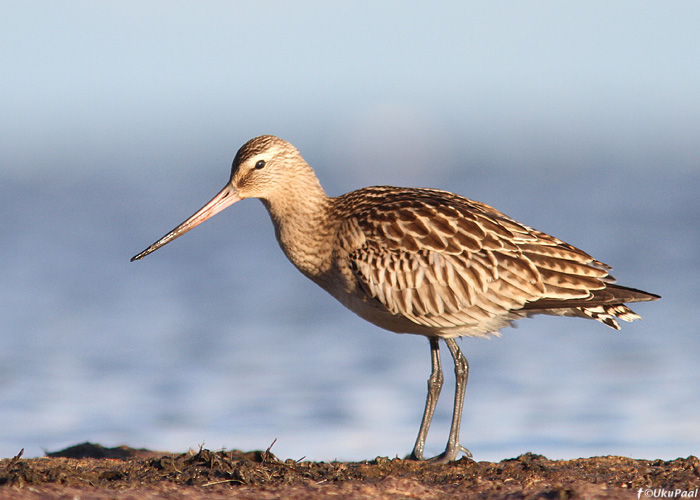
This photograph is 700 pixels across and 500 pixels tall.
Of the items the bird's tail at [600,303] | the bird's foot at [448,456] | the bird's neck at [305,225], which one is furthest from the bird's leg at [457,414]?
the bird's neck at [305,225]

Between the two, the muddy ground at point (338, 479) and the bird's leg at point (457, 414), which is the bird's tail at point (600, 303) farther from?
the muddy ground at point (338, 479)

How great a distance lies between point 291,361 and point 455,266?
601cm

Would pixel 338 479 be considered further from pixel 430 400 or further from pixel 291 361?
pixel 291 361

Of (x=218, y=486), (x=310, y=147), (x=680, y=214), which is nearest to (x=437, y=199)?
(x=218, y=486)

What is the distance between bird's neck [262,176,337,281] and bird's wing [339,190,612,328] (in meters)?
0.26

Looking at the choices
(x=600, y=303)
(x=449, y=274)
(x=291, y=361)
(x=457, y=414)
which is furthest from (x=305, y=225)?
(x=291, y=361)

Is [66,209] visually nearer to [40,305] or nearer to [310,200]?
[40,305]

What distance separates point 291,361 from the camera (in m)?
13.4

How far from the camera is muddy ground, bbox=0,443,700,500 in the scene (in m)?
5.82

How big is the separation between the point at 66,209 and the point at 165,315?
14876mm

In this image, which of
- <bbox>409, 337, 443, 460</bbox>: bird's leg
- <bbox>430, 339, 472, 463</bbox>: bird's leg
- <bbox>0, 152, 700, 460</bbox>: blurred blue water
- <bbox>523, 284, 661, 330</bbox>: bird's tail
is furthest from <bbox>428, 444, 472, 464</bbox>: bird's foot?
<bbox>0, 152, 700, 460</bbox>: blurred blue water

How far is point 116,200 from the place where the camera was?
31219 mm

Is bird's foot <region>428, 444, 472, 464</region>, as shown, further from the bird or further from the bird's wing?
the bird's wing

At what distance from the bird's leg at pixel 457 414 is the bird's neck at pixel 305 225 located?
1249 mm
